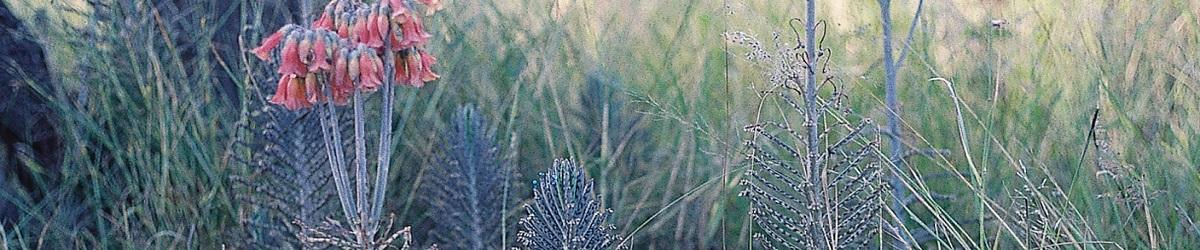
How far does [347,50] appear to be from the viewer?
1.26 meters

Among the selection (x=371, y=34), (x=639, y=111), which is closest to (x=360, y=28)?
(x=371, y=34)

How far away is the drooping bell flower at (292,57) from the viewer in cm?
125

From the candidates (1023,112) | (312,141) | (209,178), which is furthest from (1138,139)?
(209,178)

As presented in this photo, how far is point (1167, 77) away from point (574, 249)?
138 cm

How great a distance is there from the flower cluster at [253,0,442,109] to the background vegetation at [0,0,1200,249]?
0.56 meters

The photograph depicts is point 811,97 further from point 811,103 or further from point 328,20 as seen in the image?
point 328,20

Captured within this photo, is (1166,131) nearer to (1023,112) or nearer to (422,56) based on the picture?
(1023,112)

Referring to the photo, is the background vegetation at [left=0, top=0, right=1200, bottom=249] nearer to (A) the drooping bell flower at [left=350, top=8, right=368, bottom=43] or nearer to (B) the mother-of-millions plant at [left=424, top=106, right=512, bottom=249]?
(B) the mother-of-millions plant at [left=424, top=106, right=512, bottom=249]

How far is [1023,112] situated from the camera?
2.23 m

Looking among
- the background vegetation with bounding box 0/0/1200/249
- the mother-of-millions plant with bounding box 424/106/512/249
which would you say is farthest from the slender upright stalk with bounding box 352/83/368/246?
the background vegetation with bounding box 0/0/1200/249

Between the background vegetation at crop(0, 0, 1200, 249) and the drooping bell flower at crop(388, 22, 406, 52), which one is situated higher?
the drooping bell flower at crop(388, 22, 406, 52)

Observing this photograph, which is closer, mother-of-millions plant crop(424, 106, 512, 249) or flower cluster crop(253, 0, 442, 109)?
flower cluster crop(253, 0, 442, 109)

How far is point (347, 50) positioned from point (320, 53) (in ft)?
0.09

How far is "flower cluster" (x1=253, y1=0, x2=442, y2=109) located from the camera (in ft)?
4.13
